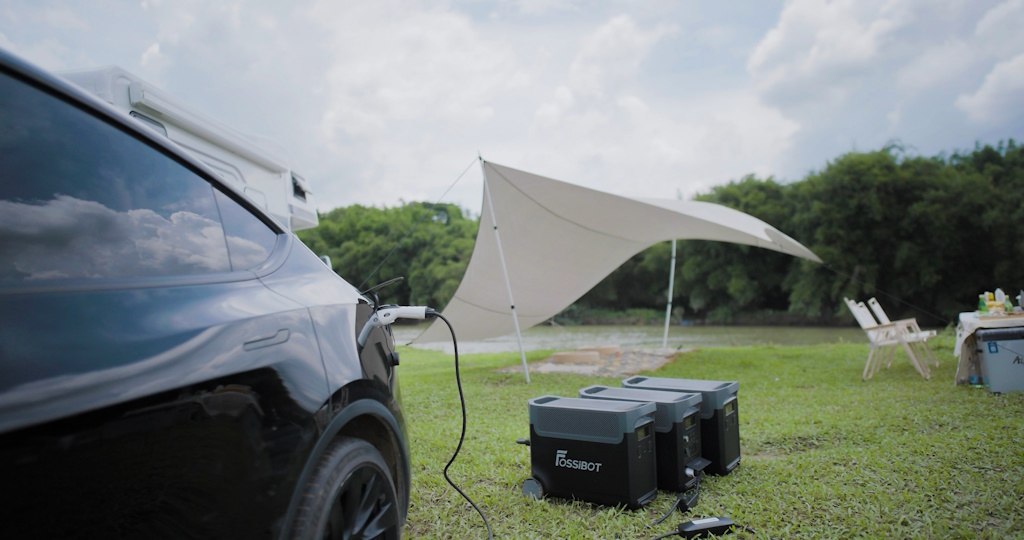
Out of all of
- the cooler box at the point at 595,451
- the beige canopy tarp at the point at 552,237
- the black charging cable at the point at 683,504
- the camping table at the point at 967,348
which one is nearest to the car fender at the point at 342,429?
the cooler box at the point at 595,451

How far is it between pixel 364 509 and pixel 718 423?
6.27 feet

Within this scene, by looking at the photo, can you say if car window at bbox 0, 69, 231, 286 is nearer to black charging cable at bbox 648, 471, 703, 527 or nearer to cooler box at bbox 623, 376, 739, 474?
black charging cable at bbox 648, 471, 703, 527

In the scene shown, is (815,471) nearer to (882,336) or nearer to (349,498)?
(349,498)

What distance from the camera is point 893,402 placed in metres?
4.33

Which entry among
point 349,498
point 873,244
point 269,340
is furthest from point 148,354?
point 873,244

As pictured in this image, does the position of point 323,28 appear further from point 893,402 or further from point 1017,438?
point 1017,438

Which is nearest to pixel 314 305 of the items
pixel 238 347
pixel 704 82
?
pixel 238 347

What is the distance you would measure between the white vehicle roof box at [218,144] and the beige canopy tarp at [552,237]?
7.95 feet

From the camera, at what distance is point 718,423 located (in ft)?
8.99

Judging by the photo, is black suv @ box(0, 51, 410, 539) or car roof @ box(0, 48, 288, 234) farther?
car roof @ box(0, 48, 288, 234)

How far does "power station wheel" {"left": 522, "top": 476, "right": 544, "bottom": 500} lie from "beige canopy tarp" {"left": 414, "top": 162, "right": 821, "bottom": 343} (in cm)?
364

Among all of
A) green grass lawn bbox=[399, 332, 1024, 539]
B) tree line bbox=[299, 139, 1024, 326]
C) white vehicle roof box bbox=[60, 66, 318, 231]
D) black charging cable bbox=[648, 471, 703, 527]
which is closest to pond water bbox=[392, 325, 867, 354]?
tree line bbox=[299, 139, 1024, 326]

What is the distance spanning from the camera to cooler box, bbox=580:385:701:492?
97.7 inches

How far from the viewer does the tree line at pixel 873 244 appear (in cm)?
→ 1659
